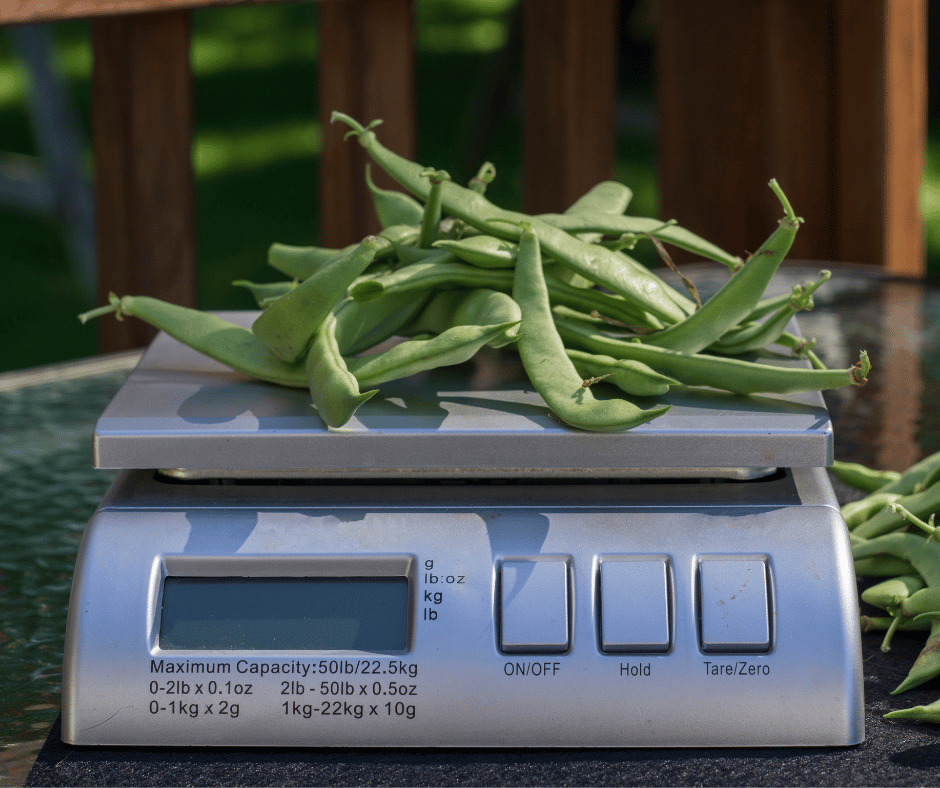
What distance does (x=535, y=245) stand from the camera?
78 cm

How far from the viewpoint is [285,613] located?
0.65m

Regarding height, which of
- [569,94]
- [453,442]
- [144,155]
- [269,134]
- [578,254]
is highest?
[269,134]

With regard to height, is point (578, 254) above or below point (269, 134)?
below

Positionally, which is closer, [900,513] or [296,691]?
[296,691]

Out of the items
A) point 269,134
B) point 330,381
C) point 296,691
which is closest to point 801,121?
point 330,381

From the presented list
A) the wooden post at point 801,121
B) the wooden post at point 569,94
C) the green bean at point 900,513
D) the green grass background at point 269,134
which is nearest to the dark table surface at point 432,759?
the green bean at point 900,513

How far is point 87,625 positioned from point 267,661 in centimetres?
10

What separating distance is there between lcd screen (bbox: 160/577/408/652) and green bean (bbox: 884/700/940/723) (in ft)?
0.95

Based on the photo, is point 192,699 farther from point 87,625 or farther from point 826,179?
point 826,179

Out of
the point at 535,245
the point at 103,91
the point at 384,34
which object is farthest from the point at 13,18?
the point at 535,245

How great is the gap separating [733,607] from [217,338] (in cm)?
42

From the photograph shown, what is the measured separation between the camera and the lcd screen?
647 millimetres

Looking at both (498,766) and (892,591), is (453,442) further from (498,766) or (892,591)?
(892,591)

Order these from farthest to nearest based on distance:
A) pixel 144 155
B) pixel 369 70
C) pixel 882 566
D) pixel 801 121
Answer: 1. pixel 801 121
2. pixel 369 70
3. pixel 144 155
4. pixel 882 566
